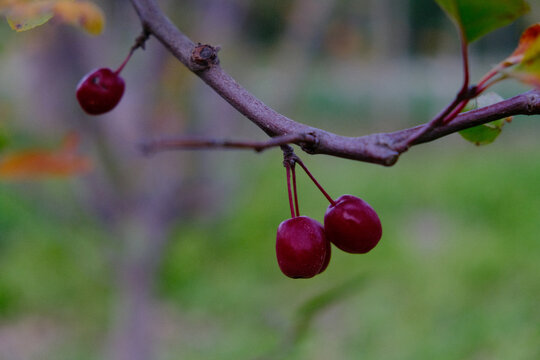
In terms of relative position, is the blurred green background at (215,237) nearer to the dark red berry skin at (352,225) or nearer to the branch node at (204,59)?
the dark red berry skin at (352,225)

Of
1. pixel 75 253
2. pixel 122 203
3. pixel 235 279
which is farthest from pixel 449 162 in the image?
pixel 122 203

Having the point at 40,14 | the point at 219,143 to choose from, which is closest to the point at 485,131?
the point at 219,143

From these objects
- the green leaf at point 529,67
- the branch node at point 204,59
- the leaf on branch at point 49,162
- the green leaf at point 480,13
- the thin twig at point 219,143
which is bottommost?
the thin twig at point 219,143

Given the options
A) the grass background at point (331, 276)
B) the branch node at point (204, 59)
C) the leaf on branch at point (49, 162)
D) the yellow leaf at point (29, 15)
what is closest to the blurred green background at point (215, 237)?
the grass background at point (331, 276)

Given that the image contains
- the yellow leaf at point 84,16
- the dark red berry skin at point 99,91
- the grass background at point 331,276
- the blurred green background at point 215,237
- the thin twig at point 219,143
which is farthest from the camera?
the grass background at point 331,276

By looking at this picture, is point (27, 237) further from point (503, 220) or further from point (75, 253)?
point (503, 220)

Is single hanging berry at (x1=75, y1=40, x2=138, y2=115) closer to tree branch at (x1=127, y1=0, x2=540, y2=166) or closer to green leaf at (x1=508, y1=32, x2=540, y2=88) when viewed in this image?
tree branch at (x1=127, y1=0, x2=540, y2=166)

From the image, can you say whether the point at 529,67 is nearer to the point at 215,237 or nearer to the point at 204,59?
the point at 204,59
